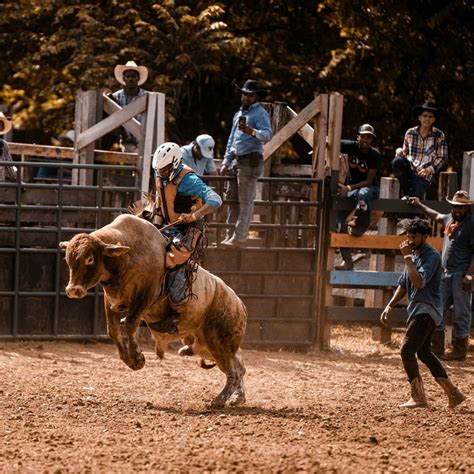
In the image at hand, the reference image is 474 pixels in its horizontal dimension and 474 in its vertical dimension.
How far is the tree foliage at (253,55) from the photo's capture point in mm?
20359

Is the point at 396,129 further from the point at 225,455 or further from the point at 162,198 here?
the point at 225,455

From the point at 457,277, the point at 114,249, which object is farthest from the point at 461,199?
the point at 114,249

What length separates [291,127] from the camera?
15219mm

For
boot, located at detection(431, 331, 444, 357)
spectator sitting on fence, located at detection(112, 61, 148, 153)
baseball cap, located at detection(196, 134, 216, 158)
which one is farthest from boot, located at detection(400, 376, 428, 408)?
spectator sitting on fence, located at detection(112, 61, 148, 153)

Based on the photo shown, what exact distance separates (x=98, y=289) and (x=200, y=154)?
1952 millimetres

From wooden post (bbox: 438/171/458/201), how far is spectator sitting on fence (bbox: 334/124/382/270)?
3.23 feet

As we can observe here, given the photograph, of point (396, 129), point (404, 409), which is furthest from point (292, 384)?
point (396, 129)

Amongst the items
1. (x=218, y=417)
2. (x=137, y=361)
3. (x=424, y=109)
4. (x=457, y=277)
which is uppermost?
(x=424, y=109)

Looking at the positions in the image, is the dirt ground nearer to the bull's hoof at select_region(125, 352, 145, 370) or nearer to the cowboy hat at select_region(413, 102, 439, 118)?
the bull's hoof at select_region(125, 352, 145, 370)

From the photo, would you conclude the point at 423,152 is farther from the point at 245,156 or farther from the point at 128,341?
the point at 128,341

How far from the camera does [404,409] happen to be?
11203 mm

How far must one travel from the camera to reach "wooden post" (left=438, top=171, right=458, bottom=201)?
15.7 metres

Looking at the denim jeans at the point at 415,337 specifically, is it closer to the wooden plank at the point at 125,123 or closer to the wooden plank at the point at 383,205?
the wooden plank at the point at 383,205

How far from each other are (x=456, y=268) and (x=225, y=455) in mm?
6901
